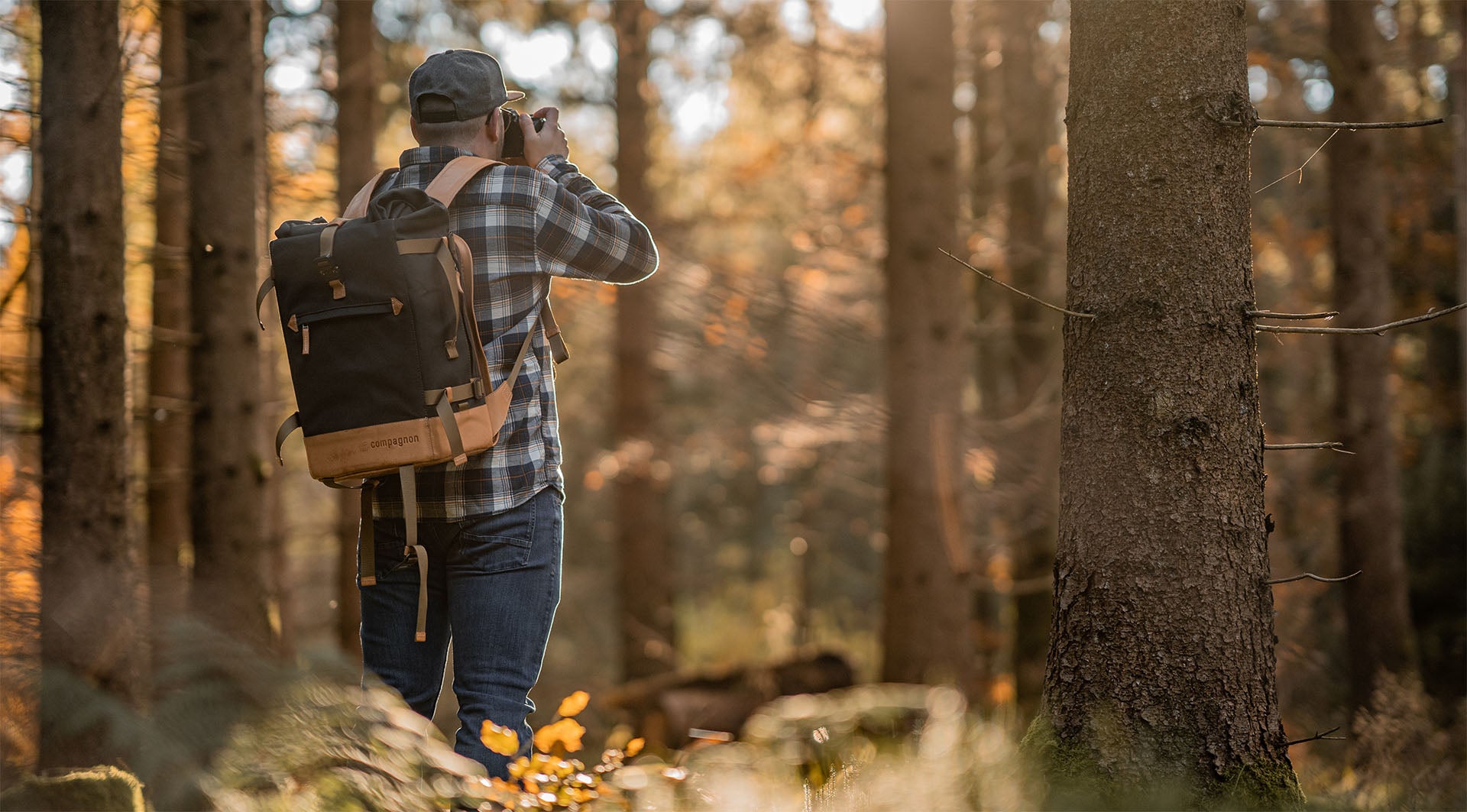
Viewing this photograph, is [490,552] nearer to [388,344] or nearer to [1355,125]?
[388,344]

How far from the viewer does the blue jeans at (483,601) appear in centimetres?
274

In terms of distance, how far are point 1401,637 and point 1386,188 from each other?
7226 mm

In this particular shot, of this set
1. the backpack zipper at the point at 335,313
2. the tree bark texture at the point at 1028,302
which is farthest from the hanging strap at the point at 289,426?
the tree bark texture at the point at 1028,302

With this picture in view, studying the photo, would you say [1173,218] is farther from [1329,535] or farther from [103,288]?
[1329,535]

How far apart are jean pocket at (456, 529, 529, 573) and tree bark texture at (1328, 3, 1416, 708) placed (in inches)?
289

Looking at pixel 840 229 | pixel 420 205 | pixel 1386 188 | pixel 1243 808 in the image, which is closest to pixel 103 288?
pixel 420 205

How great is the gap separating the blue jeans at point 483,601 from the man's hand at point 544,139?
3.11ft

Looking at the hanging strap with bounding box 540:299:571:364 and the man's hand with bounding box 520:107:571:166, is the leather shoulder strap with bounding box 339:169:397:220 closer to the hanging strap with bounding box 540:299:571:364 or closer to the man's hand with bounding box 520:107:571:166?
the man's hand with bounding box 520:107:571:166

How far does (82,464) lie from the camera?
3.96 metres

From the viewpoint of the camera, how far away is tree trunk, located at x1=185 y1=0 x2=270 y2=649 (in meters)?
5.64

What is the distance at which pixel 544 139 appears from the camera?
300cm

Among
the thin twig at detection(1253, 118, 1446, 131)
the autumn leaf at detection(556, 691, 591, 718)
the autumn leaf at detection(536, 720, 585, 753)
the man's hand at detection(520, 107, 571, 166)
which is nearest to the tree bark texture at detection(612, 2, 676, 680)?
the man's hand at detection(520, 107, 571, 166)

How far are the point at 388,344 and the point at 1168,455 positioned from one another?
2049 millimetres

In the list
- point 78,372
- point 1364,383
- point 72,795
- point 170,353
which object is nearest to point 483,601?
point 72,795
